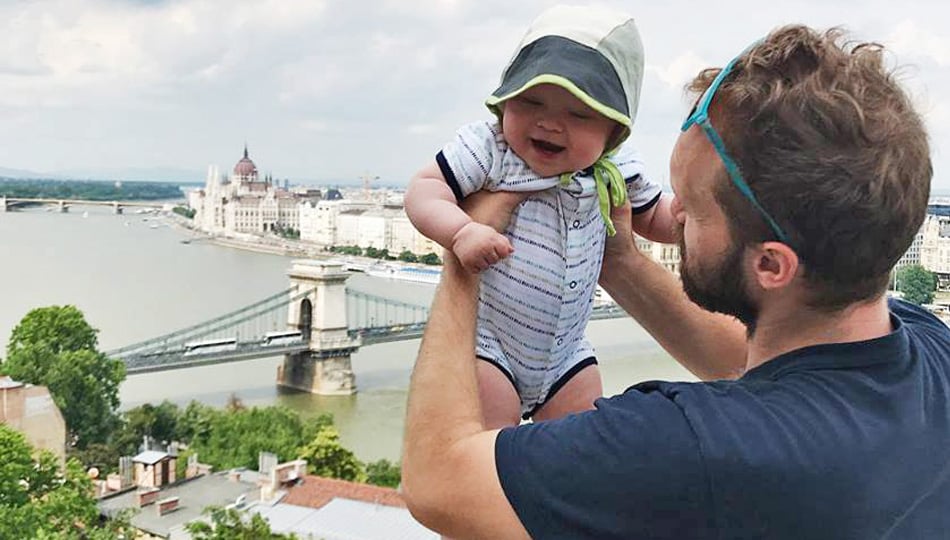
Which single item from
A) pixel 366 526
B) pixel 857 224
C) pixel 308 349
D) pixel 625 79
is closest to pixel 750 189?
pixel 857 224

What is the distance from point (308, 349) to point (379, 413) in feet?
6.29

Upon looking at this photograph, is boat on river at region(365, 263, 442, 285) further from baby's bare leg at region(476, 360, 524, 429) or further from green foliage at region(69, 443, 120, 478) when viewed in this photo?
baby's bare leg at region(476, 360, 524, 429)

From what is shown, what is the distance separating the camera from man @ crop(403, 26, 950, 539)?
1.32 feet

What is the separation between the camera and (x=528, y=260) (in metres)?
0.59

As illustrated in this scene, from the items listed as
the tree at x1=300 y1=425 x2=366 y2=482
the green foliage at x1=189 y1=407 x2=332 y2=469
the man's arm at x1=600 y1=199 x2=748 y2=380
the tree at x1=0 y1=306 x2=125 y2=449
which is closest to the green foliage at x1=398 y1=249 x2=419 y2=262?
the tree at x1=0 y1=306 x2=125 y2=449

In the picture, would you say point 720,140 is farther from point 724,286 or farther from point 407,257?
point 407,257

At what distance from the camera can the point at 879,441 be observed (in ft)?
1.35

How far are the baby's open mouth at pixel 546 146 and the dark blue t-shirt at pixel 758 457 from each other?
6.8 inches

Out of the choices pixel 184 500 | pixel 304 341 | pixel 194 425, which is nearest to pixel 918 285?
pixel 304 341

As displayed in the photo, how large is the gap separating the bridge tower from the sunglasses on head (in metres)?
8.89

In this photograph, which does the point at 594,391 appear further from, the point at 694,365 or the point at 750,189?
the point at 750,189

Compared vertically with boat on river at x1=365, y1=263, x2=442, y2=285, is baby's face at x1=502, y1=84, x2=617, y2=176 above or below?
above

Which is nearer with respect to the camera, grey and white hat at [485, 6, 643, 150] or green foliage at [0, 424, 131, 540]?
grey and white hat at [485, 6, 643, 150]

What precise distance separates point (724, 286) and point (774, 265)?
3cm
